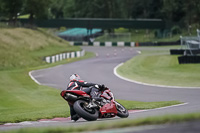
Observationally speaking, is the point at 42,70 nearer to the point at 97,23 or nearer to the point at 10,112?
the point at 10,112

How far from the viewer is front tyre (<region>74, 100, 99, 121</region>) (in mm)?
10484

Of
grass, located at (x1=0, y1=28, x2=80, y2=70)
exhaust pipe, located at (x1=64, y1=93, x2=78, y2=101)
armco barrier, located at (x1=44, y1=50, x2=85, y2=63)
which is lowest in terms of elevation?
armco barrier, located at (x1=44, y1=50, x2=85, y2=63)

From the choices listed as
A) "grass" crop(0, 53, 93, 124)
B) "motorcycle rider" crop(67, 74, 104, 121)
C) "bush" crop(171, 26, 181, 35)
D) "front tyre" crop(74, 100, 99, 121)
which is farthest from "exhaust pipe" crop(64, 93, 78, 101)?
"bush" crop(171, 26, 181, 35)

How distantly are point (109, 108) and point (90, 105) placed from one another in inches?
25.6


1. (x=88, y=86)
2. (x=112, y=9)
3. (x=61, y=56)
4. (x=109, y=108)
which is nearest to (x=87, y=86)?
(x=88, y=86)

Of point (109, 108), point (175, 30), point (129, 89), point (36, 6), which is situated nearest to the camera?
point (109, 108)

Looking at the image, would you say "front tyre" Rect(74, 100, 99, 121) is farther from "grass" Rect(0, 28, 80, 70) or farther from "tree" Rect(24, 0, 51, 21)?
"tree" Rect(24, 0, 51, 21)

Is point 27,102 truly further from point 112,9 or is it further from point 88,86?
point 112,9

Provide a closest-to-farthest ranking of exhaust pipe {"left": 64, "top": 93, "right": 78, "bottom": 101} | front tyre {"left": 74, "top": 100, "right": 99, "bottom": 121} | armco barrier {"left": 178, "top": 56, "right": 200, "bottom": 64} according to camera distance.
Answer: front tyre {"left": 74, "top": 100, "right": 99, "bottom": 121}, exhaust pipe {"left": 64, "top": 93, "right": 78, "bottom": 101}, armco barrier {"left": 178, "top": 56, "right": 200, "bottom": 64}

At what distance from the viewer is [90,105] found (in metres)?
10.8

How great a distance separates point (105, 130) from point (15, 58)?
36.6m

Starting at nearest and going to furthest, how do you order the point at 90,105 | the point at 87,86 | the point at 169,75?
the point at 90,105 → the point at 87,86 → the point at 169,75

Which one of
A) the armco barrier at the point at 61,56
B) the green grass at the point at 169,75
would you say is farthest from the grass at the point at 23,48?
the green grass at the point at 169,75

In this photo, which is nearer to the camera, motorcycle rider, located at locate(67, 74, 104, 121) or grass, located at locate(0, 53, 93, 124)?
motorcycle rider, located at locate(67, 74, 104, 121)
